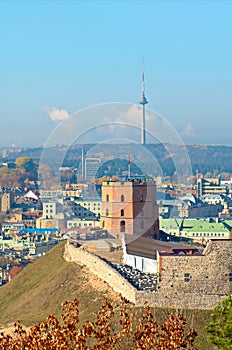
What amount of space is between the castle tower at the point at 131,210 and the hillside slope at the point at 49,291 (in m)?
6.14

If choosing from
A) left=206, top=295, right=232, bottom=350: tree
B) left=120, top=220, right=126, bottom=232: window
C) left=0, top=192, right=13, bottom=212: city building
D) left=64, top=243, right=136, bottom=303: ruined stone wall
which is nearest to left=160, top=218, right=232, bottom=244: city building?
left=120, top=220, right=126, bottom=232: window

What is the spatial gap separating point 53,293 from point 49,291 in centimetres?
33

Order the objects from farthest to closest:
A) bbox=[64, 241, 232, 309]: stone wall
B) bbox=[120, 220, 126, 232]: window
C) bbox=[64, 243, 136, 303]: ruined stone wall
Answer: bbox=[120, 220, 126, 232]: window < bbox=[64, 243, 136, 303]: ruined stone wall < bbox=[64, 241, 232, 309]: stone wall

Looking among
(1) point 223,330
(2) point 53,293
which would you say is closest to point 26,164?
(2) point 53,293

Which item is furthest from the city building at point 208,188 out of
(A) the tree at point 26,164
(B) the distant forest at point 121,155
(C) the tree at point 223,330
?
(C) the tree at point 223,330

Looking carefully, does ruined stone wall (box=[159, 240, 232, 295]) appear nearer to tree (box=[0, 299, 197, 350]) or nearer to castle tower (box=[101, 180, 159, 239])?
tree (box=[0, 299, 197, 350])

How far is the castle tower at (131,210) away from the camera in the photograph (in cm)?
3294

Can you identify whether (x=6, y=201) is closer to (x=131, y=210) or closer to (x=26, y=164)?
(x=26, y=164)

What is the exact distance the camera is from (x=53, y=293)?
2286 cm

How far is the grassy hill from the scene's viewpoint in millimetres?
20125

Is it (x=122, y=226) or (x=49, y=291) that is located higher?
(x=122, y=226)

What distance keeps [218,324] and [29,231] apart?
66020mm

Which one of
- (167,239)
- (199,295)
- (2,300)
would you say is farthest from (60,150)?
(199,295)

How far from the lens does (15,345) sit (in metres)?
9.49
